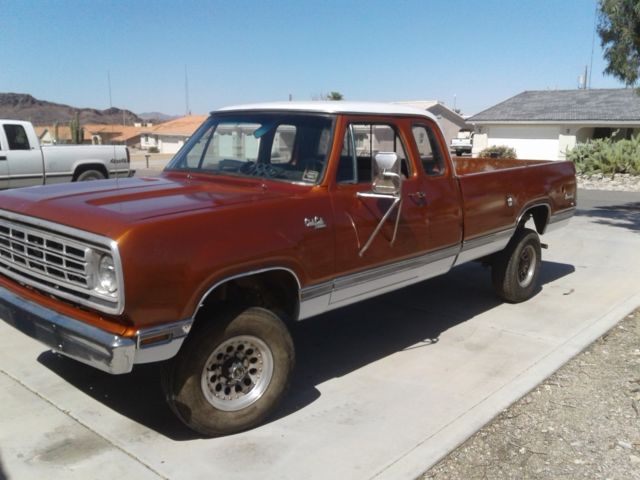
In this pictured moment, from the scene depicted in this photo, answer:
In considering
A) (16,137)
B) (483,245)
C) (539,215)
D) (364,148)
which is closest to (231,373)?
(364,148)

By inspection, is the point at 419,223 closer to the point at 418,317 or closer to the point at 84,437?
the point at 418,317

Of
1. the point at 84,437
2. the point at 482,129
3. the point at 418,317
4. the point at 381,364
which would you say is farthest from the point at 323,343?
the point at 482,129

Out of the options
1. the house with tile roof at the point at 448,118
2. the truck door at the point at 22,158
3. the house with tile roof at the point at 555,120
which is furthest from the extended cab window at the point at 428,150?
the house with tile roof at the point at 448,118

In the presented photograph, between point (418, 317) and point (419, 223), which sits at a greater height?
point (419, 223)

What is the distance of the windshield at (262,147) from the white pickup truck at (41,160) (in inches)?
346

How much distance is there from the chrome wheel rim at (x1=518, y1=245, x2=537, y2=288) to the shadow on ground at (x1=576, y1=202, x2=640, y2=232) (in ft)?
19.1

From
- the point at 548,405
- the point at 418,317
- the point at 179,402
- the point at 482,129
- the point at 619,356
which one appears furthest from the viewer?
the point at 482,129

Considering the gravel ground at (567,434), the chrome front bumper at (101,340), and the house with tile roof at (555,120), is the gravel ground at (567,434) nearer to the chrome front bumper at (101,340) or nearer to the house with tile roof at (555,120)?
the chrome front bumper at (101,340)

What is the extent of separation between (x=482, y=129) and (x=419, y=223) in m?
31.7

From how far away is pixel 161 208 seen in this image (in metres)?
3.62

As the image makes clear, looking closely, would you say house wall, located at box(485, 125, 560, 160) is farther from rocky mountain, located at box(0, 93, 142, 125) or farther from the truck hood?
rocky mountain, located at box(0, 93, 142, 125)

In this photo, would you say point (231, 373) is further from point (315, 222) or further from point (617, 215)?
Answer: point (617, 215)

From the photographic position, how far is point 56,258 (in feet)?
11.8

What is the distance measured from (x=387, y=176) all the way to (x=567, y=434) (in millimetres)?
2022
